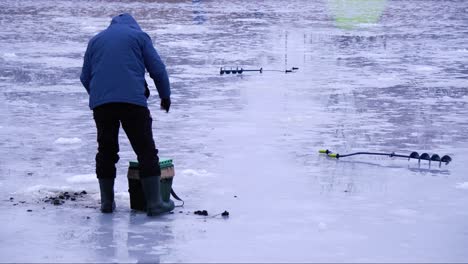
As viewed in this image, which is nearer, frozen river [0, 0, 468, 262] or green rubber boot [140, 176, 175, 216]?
frozen river [0, 0, 468, 262]

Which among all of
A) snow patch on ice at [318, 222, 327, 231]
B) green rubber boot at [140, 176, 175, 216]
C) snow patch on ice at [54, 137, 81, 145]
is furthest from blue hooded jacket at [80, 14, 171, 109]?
snow patch on ice at [54, 137, 81, 145]

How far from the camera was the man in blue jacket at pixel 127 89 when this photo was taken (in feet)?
25.9

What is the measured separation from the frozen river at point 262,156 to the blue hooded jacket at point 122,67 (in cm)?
99

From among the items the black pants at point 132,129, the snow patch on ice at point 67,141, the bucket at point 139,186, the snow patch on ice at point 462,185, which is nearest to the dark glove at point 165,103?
the black pants at point 132,129

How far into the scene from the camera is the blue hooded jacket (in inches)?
310

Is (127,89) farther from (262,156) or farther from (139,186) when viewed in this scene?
Result: (262,156)

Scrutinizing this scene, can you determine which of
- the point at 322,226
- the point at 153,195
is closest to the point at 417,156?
the point at 322,226

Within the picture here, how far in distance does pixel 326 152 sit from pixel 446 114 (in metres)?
3.82

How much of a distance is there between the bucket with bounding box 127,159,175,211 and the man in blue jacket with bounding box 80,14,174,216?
0.67 ft

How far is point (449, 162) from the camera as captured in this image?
10.6 m

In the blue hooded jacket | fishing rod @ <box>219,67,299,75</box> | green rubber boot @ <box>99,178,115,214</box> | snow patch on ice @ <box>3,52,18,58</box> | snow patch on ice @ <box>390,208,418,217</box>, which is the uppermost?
the blue hooded jacket

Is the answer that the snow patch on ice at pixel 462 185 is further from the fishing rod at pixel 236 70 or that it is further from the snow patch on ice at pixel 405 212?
the fishing rod at pixel 236 70

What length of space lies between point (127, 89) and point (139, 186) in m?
0.85

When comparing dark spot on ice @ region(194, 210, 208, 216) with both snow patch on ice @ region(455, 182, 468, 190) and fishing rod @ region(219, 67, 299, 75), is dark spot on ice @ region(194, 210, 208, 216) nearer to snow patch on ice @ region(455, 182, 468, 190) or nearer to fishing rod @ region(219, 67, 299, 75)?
snow patch on ice @ region(455, 182, 468, 190)
